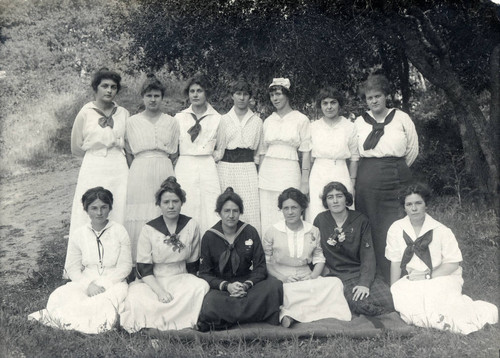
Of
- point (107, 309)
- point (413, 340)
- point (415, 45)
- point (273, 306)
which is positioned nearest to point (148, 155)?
point (107, 309)

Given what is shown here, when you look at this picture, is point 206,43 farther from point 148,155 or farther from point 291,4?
point 148,155

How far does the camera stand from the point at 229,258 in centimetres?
408

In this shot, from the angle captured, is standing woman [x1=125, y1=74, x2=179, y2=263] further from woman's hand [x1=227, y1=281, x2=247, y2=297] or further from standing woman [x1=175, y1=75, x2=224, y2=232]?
woman's hand [x1=227, y1=281, x2=247, y2=297]

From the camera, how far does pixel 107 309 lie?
381 centimetres

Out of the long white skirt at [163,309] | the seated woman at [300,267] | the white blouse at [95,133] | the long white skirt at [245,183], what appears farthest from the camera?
the long white skirt at [245,183]

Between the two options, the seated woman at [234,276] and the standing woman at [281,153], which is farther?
the standing woman at [281,153]

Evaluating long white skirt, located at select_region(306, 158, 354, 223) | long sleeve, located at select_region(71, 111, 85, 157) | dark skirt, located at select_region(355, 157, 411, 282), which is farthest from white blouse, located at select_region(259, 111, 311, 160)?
long sleeve, located at select_region(71, 111, 85, 157)

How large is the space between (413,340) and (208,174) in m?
2.32

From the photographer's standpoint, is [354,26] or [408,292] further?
[354,26]

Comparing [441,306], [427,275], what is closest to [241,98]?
[427,275]

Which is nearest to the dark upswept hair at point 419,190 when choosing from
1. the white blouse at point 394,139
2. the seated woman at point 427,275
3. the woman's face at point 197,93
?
the seated woman at point 427,275

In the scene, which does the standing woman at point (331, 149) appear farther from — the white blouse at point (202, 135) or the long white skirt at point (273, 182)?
the white blouse at point (202, 135)

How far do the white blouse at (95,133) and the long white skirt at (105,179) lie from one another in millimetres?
68

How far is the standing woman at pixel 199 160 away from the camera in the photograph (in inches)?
187
